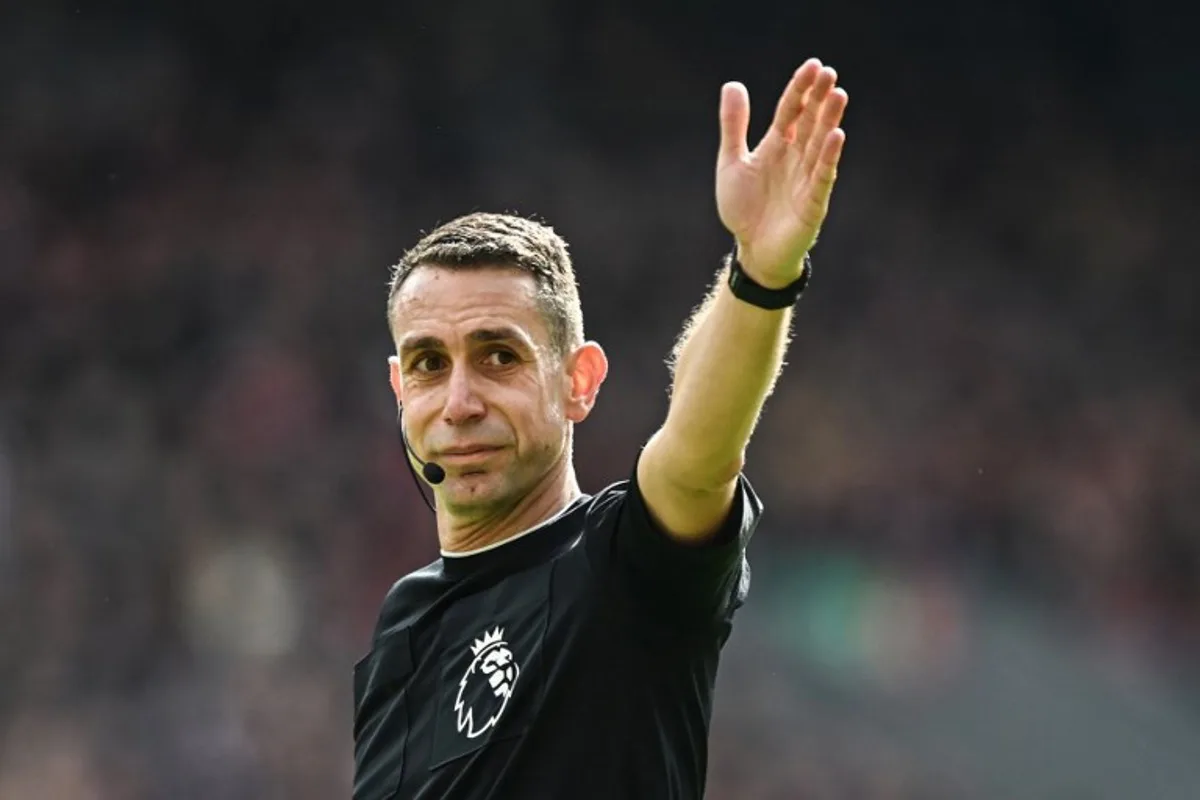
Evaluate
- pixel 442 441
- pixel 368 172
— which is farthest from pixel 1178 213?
pixel 442 441

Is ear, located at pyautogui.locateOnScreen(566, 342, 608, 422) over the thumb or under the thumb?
under

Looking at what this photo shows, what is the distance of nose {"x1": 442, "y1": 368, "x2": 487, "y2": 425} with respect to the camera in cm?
282

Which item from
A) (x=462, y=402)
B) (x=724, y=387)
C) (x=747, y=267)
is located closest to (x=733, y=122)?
(x=747, y=267)

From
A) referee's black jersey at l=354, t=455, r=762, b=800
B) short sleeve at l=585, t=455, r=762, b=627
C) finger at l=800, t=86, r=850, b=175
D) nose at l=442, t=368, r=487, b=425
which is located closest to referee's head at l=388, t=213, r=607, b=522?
nose at l=442, t=368, r=487, b=425

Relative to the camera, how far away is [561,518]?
9.31ft

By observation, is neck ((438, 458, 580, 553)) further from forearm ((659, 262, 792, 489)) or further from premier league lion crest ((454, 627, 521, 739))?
forearm ((659, 262, 792, 489))

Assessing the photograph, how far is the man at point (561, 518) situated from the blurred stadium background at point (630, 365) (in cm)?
455

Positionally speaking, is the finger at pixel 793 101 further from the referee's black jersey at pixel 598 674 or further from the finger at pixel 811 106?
the referee's black jersey at pixel 598 674

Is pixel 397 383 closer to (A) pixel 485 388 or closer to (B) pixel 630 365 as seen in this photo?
(A) pixel 485 388

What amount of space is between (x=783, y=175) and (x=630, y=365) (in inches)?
230

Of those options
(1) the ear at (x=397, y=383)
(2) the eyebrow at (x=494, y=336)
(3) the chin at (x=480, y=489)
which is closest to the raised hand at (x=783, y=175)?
(2) the eyebrow at (x=494, y=336)

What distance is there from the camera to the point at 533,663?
8.34ft

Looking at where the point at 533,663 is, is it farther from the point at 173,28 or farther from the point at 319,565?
the point at 173,28

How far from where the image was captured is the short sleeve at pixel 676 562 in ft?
7.90
